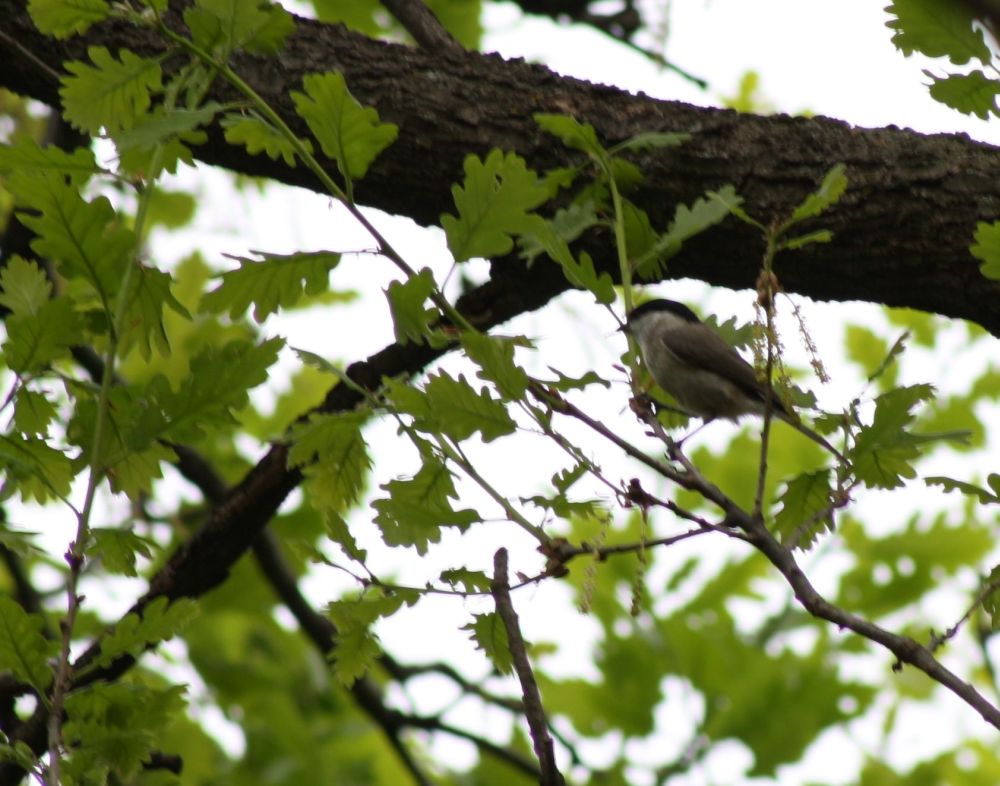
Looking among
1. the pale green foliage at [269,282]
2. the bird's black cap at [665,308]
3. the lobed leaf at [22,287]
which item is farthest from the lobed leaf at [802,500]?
the bird's black cap at [665,308]

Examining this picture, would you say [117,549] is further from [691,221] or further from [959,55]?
[959,55]

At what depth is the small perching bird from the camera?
4.32m

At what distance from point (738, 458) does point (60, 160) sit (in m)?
4.22

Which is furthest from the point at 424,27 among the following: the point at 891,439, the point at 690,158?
the point at 891,439

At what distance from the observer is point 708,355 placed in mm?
4332

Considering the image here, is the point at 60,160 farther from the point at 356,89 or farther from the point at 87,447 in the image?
the point at 356,89

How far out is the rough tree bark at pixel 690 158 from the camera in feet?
10.7

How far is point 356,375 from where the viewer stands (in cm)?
355

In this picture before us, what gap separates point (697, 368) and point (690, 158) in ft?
3.81

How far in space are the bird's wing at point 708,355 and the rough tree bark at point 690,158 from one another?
0.86 metres

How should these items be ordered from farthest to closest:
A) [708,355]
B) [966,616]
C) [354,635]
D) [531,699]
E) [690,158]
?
[708,355]
[690,158]
[354,635]
[966,616]
[531,699]

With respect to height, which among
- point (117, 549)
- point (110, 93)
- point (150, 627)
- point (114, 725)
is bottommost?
point (114, 725)

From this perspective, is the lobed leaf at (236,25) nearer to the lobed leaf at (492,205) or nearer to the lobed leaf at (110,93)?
the lobed leaf at (110,93)

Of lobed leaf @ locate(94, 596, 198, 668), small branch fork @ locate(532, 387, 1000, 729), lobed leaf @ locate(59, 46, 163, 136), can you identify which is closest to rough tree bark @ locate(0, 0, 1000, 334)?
lobed leaf @ locate(59, 46, 163, 136)
